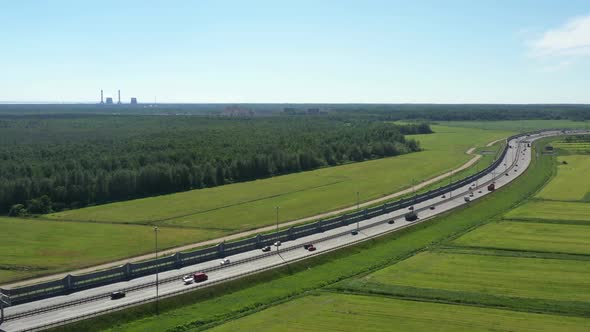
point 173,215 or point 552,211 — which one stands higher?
point 552,211

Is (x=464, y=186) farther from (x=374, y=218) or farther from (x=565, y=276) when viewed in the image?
(x=565, y=276)

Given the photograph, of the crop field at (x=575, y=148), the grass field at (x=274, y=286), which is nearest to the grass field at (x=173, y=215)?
the grass field at (x=274, y=286)

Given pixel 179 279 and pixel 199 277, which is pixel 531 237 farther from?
pixel 179 279

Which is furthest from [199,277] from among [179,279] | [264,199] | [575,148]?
[575,148]

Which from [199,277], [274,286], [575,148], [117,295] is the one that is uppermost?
[575,148]

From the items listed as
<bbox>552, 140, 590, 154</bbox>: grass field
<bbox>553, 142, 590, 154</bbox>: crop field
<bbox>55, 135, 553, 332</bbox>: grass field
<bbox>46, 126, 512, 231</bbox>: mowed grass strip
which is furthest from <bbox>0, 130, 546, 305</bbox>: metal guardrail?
<bbox>553, 142, 590, 154</bbox>: crop field
